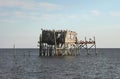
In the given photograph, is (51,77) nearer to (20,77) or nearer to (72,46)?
(20,77)

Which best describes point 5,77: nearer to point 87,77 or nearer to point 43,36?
point 87,77

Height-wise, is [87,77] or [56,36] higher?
[56,36]

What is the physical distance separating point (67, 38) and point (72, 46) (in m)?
6.18

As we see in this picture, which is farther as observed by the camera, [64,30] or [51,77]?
[64,30]

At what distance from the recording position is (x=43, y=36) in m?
109

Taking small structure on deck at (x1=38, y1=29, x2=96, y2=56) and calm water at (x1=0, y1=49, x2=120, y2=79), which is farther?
small structure on deck at (x1=38, y1=29, x2=96, y2=56)

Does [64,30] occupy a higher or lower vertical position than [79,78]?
higher

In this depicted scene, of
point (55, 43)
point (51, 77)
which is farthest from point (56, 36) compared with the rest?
point (51, 77)

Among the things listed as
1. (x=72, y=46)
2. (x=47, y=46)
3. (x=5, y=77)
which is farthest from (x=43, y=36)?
(x=5, y=77)

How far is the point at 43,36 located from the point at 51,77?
5624 cm

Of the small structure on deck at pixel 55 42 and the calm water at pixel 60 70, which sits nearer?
the calm water at pixel 60 70

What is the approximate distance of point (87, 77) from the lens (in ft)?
176

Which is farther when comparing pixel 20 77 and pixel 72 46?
pixel 72 46

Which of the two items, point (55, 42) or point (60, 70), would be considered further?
point (55, 42)
